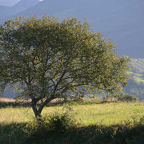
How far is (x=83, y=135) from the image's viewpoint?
15914 mm

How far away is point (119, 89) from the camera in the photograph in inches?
750

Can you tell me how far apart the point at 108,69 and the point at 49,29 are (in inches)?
233

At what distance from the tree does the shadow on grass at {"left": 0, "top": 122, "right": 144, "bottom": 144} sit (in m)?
3.08

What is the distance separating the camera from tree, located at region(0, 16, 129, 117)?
17.6m

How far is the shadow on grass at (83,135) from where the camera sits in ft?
45.9

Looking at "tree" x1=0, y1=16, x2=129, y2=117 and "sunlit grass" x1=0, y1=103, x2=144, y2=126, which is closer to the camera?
"tree" x1=0, y1=16, x2=129, y2=117

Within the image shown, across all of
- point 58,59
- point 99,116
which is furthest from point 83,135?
point 99,116

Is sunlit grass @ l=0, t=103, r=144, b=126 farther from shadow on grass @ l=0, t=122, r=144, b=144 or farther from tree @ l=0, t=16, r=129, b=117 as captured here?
tree @ l=0, t=16, r=129, b=117

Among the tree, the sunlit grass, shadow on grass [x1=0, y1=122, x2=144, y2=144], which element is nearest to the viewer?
shadow on grass [x1=0, y1=122, x2=144, y2=144]

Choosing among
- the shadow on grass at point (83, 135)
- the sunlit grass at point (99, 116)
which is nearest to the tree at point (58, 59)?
the sunlit grass at point (99, 116)

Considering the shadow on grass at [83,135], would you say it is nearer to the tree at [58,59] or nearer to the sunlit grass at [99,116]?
the sunlit grass at [99,116]

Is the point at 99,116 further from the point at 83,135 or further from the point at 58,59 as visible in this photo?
the point at 58,59

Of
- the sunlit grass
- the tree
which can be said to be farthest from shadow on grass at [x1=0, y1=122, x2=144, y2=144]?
the tree

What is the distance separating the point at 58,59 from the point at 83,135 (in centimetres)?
649
